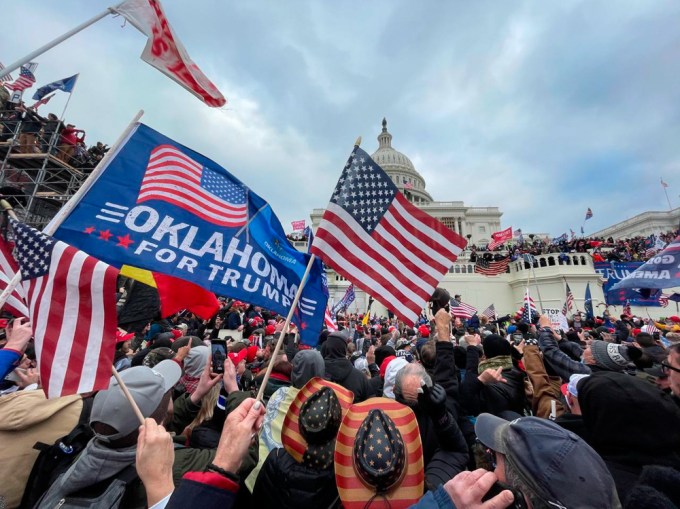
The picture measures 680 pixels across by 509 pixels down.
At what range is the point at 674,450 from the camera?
1645 millimetres

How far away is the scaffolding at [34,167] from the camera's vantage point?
1608 centimetres

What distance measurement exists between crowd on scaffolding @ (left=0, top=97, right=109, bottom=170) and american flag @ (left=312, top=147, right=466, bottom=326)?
61.8 ft

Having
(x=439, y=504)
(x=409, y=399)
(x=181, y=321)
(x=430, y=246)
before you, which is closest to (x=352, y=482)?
(x=439, y=504)

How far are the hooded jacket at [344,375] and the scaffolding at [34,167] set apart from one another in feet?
60.1

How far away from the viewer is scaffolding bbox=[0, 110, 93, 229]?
16.1 m

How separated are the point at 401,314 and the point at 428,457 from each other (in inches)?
42.0

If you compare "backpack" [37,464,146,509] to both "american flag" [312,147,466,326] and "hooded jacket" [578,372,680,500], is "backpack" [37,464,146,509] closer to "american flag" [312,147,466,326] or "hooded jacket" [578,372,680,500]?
"american flag" [312,147,466,326]

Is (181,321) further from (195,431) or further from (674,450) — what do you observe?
(674,450)

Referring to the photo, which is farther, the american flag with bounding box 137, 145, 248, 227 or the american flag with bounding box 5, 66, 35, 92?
the american flag with bounding box 5, 66, 35, 92

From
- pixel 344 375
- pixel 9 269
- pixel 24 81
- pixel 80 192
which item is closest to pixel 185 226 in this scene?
pixel 80 192

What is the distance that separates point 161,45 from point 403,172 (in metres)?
75.7

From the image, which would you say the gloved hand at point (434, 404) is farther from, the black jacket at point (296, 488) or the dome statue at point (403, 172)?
the dome statue at point (403, 172)

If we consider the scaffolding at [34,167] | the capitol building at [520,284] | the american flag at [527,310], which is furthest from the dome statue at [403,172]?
the scaffolding at [34,167]

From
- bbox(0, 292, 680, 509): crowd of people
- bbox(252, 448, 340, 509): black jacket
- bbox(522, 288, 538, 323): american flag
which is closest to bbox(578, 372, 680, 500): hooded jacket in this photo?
bbox(0, 292, 680, 509): crowd of people
